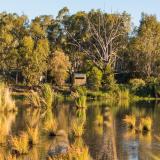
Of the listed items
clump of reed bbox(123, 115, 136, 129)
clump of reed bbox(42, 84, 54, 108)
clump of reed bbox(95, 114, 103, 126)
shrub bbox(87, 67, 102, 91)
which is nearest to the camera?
clump of reed bbox(123, 115, 136, 129)

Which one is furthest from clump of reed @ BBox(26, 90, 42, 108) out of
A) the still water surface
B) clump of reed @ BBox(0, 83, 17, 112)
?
the still water surface

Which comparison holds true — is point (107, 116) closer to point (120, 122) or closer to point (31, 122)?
point (120, 122)

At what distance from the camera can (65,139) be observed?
25.1 m

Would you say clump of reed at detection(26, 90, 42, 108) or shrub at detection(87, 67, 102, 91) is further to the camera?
shrub at detection(87, 67, 102, 91)

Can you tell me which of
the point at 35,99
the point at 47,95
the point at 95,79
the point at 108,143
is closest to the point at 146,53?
the point at 95,79

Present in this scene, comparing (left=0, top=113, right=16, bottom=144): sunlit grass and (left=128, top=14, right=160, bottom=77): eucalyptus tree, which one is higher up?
(left=128, top=14, right=160, bottom=77): eucalyptus tree

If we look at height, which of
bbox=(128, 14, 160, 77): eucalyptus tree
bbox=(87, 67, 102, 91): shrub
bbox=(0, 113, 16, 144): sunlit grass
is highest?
bbox=(128, 14, 160, 77): eucalyptus tree

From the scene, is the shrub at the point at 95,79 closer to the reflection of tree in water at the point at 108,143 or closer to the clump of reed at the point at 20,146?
the reflection of tree in water at the point at 108,143

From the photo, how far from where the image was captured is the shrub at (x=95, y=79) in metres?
63.3

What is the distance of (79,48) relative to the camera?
8125 cm

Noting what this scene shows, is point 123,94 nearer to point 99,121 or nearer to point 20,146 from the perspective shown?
point 99,121

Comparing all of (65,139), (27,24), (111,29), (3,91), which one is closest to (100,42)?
(111,29)

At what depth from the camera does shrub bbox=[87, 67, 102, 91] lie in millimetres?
63281

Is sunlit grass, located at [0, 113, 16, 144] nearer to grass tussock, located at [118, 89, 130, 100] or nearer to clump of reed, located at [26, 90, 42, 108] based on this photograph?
clump of reed, located at [26, 90, 42, 108]
